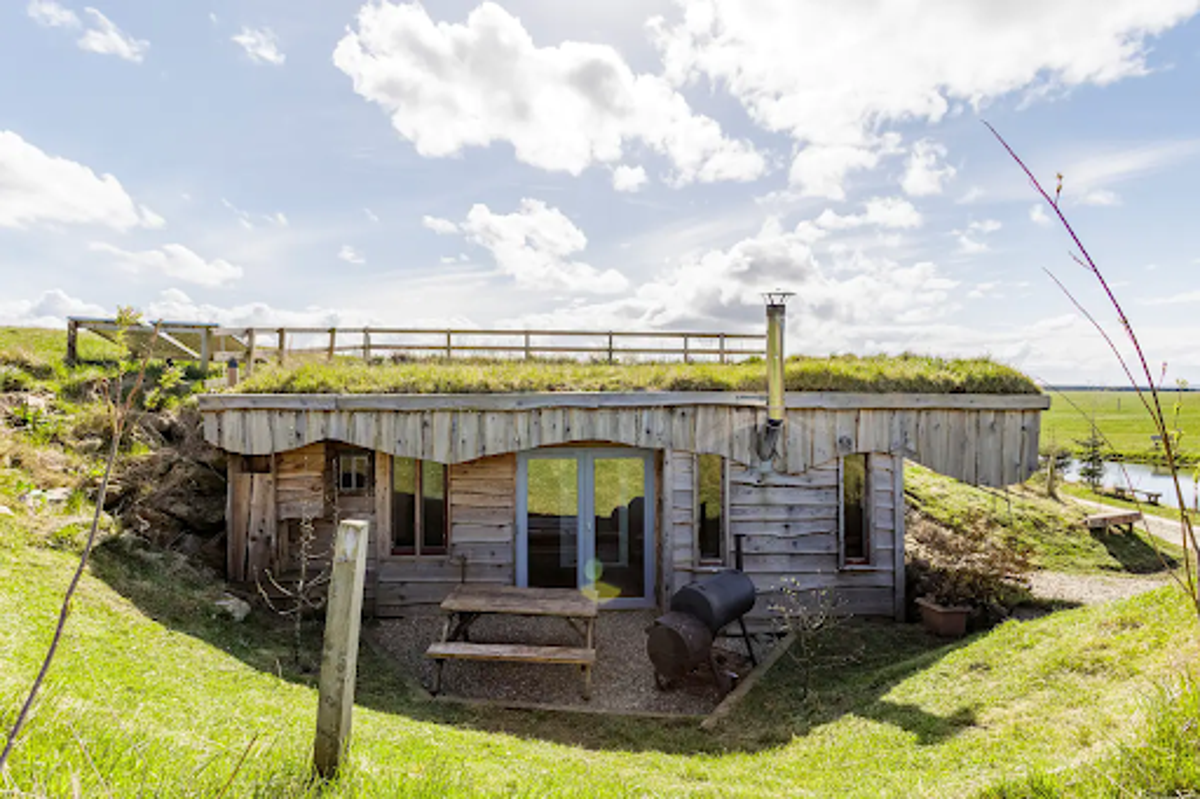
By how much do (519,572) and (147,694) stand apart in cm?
597

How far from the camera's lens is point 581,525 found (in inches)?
415

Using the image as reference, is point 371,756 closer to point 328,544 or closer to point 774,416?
point 328,544

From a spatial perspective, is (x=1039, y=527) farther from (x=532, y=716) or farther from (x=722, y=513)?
(x=532, y=716)

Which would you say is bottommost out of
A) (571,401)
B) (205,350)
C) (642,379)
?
(571,401)

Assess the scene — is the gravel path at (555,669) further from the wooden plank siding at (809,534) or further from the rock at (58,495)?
the rock at (58,495)

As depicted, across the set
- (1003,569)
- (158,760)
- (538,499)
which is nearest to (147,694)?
(158,760)

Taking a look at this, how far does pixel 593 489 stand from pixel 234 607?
5.19m

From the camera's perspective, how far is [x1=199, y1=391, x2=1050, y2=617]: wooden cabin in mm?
10047

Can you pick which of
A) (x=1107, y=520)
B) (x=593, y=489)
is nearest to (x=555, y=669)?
(x=593, y=489)

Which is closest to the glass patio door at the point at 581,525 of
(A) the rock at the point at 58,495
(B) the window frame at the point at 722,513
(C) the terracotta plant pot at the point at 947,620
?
(B) the window frame at the point at 722,513

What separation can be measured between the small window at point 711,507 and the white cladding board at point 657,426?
0.27 m

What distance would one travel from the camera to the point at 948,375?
11.2 metres

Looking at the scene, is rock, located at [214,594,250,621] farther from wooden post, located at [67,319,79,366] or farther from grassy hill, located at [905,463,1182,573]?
grassy hill, located at [905,463,1182,573]

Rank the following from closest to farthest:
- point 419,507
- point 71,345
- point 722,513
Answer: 1. point 722,513
2. point 419,507
3. point 71,345
